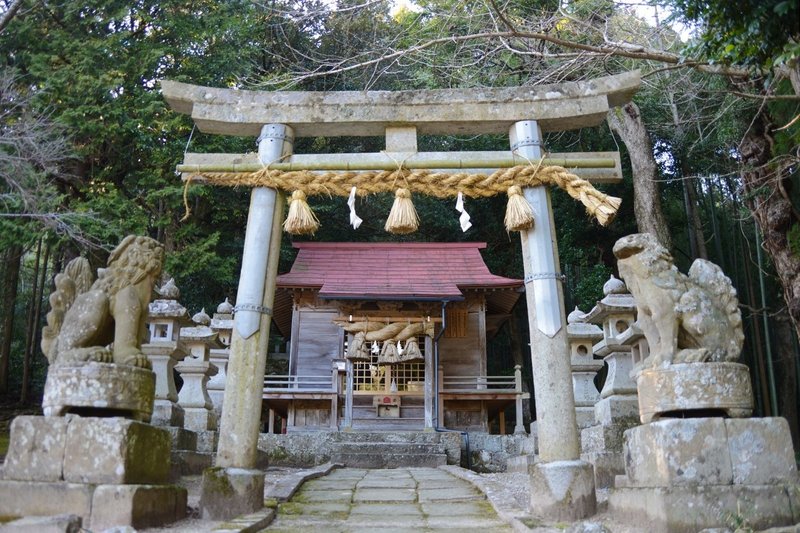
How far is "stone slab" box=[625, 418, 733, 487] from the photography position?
3951 mm

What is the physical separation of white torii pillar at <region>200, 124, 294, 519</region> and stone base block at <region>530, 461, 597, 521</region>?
2202mm

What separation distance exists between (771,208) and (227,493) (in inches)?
336

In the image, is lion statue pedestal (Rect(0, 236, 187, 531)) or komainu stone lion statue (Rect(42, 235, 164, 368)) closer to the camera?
lion statue pedestal (Rect(0, 236, 187, 531))

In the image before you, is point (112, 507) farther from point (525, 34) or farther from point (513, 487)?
point (525, 34)

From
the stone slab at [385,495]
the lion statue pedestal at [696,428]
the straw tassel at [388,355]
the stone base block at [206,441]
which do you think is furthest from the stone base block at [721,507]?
the straw tassel at [388,355]

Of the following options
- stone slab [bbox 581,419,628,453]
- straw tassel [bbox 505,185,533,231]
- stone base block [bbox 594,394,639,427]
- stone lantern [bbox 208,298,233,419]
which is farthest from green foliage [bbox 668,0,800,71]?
stone lantern [bbox 208,298,233,419]

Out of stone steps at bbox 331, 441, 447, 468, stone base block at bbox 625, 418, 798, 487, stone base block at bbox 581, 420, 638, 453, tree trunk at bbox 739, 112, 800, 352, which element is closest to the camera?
stone base block at bbox 625, 418, 798, 487

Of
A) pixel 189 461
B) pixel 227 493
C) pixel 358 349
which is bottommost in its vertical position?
pixel 227 493

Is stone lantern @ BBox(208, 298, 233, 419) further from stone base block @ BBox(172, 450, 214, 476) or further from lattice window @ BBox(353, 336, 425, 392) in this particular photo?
lattice window @ BBox(353, 336, 425, 392)

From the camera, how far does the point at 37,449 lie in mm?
4176

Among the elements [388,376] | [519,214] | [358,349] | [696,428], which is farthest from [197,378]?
[388,376]

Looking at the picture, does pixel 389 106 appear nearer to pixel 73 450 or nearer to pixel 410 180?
pixel 410 180

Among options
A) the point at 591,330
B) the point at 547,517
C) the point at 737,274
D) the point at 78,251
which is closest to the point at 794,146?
the point at 591,330

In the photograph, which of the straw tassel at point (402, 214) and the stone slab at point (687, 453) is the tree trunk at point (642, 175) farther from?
the stone slab at point (687, 453)
